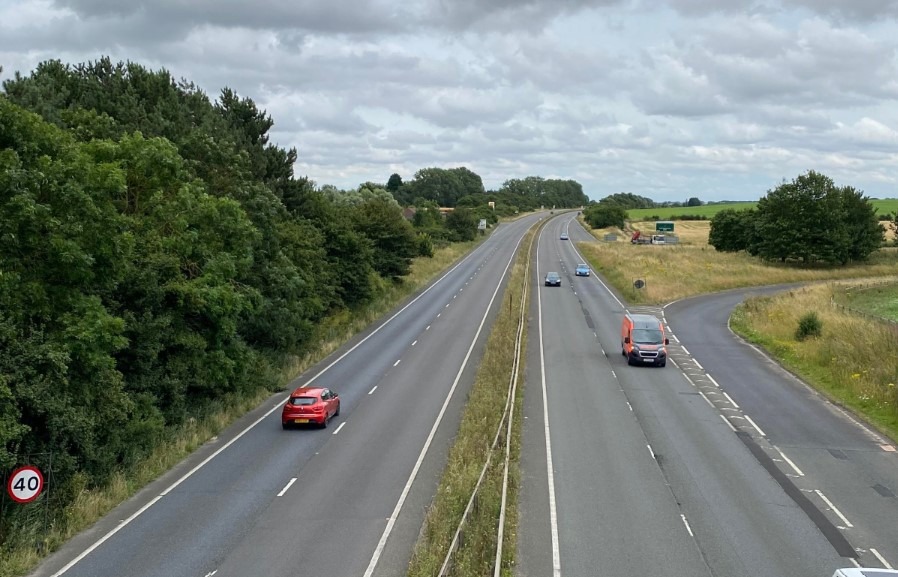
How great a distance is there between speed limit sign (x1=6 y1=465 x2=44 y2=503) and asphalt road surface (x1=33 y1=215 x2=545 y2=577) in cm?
150

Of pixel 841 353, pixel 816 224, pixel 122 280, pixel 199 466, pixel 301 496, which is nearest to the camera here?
pixel 301 496

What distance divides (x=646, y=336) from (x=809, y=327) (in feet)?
34.7

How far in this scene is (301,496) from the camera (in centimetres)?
2041

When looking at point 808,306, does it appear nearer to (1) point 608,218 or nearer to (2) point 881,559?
(2) point 881,559

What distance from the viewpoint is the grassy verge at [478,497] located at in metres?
15.4

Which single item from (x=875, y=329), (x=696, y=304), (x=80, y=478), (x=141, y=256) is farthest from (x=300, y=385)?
(x=696, y=304)

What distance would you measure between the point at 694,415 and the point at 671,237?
10122cm

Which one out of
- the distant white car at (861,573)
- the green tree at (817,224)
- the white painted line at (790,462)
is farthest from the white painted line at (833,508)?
the green tree at (817,224)

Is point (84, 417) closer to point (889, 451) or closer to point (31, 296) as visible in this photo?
point (31, 296)

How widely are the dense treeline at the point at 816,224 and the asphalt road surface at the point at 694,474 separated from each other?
51598 mm

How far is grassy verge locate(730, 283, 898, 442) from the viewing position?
29484 mm

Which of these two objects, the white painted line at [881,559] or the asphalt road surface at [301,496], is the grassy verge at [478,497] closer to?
the asphalt road surface at [301,496]

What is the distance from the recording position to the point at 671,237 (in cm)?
12538

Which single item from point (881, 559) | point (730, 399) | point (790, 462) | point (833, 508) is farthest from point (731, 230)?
point (881, 559)
